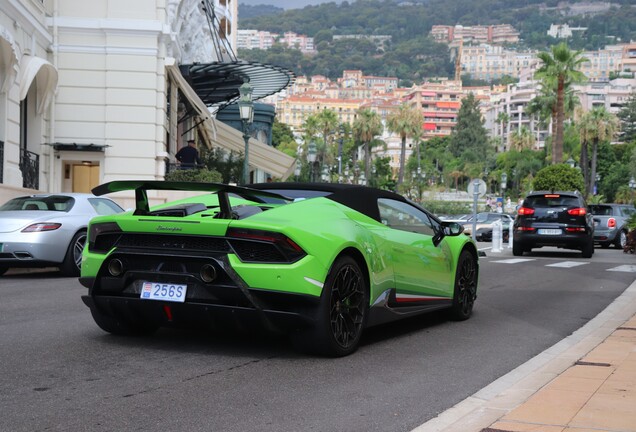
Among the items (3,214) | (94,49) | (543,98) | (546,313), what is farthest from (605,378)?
(543,98)

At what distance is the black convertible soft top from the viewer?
7.31 meters

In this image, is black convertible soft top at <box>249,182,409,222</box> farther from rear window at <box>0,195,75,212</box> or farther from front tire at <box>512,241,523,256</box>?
front tire at <box>512,241,523,256</box>

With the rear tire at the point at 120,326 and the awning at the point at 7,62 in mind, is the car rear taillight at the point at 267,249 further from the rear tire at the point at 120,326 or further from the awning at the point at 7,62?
the awning at the point at 7,62

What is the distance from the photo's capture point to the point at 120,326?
23.4 feet

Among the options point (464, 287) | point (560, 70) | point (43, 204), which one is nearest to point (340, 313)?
point (464, 287)

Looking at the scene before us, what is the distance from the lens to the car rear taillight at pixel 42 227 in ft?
42.8

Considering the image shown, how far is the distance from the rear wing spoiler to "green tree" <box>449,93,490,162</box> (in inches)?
6788

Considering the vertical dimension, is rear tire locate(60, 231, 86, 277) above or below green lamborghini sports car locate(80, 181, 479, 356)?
below

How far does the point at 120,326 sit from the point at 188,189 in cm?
149

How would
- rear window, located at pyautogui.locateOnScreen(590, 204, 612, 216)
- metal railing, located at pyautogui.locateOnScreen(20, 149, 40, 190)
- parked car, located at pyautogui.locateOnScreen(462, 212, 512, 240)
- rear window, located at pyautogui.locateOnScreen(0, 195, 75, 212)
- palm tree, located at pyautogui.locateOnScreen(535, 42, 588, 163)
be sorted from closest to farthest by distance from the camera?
rear window, located at pyautogui.locateOnScreen(0, 195, 75, 212), metal railing, located at pyautogui.locateOnScreen(20, 149, 40, 190), rear window, located at pyautogui.locateOnScreen(590, 204, 612, 216), parked car, located at pyautogui.locateOnScreen(462, 212, 512, 240), palm tree, located at pyautogui.locateOnScreen(535, 42, 588, 163)

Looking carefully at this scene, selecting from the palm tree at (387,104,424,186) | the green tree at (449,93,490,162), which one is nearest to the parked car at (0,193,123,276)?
the palm tree at (387,104,424,186)

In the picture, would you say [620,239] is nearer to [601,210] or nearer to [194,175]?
[601,210]

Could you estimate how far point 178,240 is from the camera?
6.38m

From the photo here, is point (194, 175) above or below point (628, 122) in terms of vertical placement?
below
